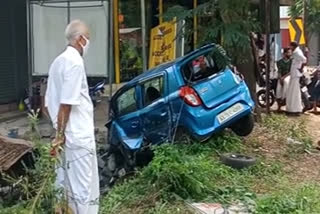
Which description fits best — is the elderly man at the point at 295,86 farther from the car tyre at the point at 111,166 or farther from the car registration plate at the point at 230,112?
the car tyre at the point at 111,166

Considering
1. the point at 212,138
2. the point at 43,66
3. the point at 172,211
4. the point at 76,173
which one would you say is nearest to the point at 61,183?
the point at 76,173

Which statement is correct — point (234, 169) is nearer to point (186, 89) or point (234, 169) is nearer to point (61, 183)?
point (186, 89)

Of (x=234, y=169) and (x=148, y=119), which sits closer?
(x=234, y=169)

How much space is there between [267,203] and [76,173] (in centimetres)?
202

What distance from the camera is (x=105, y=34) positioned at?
361 inches

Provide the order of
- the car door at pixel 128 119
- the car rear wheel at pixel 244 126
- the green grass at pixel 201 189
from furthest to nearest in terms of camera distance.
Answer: the car rear wheel at pixel 244 126
the car door at pixel 128 119
the green grass at pixel 201 189

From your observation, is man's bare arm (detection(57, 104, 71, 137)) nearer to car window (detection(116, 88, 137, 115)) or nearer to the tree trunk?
car window (detection(116, 88, 137, 115))

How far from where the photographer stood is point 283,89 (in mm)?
12945

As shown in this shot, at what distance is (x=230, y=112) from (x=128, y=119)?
4.87ft

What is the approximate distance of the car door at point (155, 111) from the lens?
777cm

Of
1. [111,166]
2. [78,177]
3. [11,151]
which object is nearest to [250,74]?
[111,166]

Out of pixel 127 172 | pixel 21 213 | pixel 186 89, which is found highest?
pixel 186 89

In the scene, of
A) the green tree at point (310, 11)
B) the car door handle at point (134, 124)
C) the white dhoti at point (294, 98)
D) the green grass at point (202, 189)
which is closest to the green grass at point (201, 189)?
the green grass at point (202, 189)

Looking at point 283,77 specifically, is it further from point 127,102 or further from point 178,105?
point 178,105
